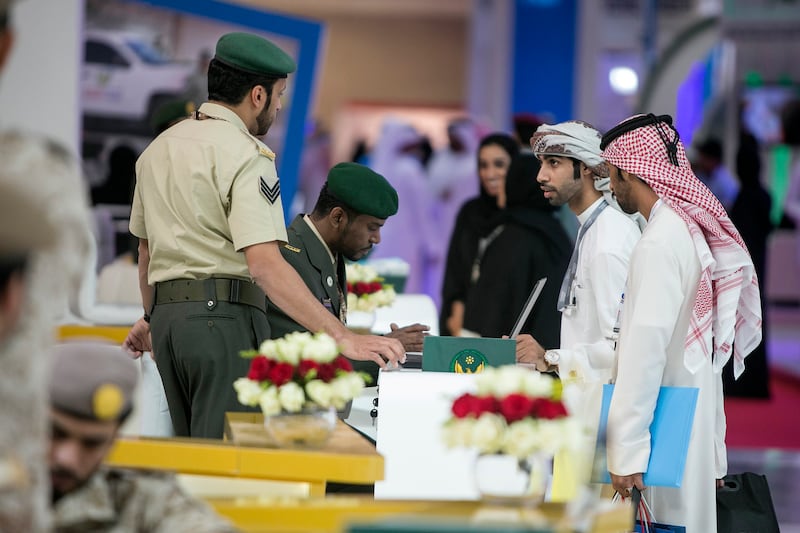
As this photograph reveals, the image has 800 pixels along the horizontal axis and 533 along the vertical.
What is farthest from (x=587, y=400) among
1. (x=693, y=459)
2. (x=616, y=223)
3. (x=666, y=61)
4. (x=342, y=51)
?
(x=342, y=51)

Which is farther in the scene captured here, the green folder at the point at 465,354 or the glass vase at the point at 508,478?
the green folder at the point at 465,354

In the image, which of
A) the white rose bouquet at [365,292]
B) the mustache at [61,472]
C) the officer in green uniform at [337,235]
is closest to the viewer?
the mustache at [61,472]

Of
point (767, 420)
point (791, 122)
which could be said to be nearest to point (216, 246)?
Result: point (767, 420)

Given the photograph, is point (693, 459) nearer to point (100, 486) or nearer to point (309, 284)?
point (309, 284)

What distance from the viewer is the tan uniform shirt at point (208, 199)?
3.94 metres

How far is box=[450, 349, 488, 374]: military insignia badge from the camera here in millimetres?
3949

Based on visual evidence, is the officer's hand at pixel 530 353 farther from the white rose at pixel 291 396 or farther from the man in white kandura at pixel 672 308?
the white rose at pixel 291 396

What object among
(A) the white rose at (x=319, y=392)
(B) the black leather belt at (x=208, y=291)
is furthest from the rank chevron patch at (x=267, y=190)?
(A) the white rose at (x=319, y=392)

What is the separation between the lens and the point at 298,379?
10.5 feet

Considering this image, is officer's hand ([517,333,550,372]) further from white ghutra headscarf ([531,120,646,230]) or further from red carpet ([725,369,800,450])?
red carpet ([725,369,800,450])

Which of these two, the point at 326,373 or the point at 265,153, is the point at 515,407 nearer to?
the point at 326,373

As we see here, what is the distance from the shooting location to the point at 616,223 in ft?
14.6

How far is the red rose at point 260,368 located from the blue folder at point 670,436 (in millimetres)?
1011

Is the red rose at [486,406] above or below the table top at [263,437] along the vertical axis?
above
